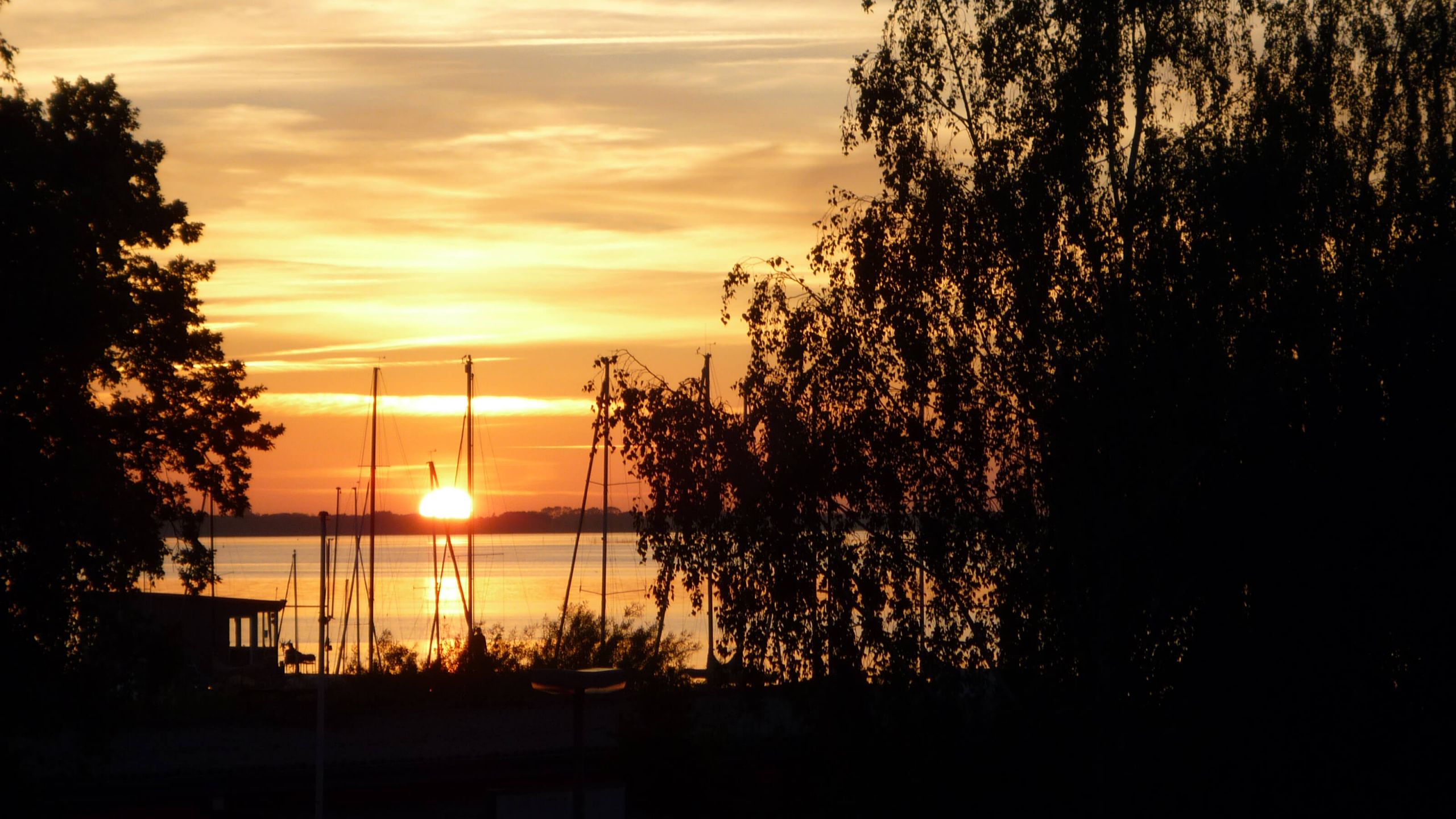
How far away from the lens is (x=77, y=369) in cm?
1784

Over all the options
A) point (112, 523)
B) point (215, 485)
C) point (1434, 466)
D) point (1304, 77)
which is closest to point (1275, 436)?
point (1434, 466)

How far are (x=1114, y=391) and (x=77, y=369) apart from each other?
42.2 ft

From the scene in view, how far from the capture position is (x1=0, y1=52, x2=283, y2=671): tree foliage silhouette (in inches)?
658

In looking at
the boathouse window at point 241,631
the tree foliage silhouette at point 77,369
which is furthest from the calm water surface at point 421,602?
the tree foliage silhouette at point 77,369

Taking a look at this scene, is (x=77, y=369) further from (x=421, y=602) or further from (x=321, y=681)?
(x=421, y=602)

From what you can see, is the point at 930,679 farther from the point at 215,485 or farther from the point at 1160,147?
the point at 215,485

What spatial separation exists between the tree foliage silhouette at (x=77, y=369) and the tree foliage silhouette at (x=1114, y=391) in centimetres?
686

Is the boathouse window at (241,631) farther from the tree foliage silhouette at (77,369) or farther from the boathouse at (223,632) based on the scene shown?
the tree foliage silhouette at (77,369)

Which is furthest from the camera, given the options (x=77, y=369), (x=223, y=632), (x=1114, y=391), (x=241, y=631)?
(x=241, y=631)

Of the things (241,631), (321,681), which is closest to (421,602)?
(241,631)

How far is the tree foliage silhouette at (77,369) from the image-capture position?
54.8ft

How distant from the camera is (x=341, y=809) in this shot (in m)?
20.2

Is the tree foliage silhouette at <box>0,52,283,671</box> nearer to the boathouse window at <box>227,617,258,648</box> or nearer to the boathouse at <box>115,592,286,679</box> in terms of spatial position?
the boathouse at <box>115,592,286,679</box>

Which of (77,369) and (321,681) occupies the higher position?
(77,369)
